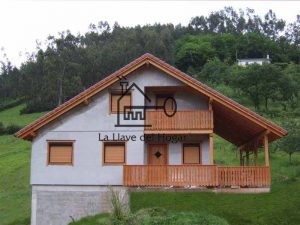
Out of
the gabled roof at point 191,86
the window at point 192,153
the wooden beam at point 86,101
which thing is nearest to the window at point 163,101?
the gabled roof at point 191,86

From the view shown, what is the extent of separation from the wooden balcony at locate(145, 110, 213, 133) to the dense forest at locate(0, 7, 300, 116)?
134 ft

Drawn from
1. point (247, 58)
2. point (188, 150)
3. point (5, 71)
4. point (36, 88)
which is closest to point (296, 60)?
Answer: point (247, 58)

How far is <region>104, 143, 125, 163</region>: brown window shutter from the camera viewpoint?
1115 inches

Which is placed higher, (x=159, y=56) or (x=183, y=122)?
(x=159, y=56)

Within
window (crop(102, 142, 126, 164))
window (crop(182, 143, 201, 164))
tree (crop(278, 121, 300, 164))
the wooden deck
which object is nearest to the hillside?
the wooden deck

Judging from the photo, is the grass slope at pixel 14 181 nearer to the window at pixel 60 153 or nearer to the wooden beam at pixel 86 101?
the window at pixel 60 153

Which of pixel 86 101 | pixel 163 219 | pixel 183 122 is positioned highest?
pixel 86 101

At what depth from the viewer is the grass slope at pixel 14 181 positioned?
3331cm

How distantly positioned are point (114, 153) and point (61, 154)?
9.52 feet

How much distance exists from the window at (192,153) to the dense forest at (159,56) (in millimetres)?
39598

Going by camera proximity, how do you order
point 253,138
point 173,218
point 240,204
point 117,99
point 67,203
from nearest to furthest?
point 173,218 < point 240,204 < point 67,203 < point 117,99 < point 253,138

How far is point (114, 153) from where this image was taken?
93.1ft

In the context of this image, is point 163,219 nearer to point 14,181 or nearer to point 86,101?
point 86,101

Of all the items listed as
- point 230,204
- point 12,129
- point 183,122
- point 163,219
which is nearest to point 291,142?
point 183,122
